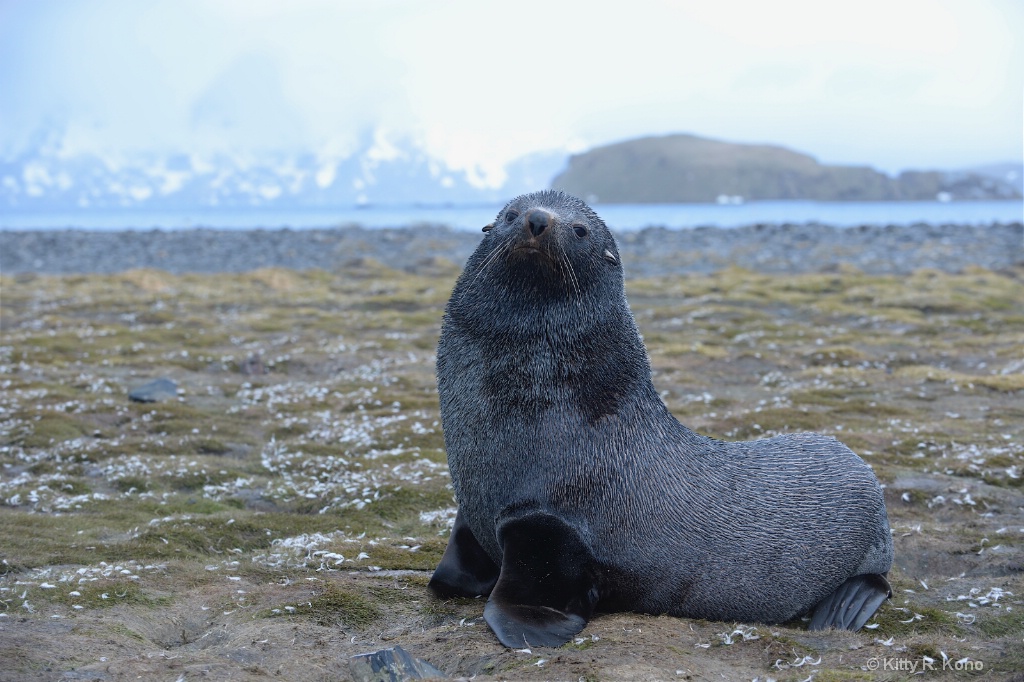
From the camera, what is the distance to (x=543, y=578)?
662cm

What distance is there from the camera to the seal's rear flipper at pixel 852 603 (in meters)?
7.43

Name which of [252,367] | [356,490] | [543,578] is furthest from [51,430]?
[543,578]

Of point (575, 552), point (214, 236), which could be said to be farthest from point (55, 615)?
point (214, 236)

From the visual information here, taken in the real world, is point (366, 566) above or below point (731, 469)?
below

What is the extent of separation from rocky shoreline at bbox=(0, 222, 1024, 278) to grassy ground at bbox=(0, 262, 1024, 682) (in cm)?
1828

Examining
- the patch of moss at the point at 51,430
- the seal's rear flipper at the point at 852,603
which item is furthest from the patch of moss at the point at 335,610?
the patch of moss at the point at 51,430

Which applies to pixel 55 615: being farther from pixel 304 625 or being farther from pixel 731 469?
pixel 731 469

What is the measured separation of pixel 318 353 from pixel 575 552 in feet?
49.2

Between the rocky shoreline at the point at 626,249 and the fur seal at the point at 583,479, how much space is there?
33972 mm

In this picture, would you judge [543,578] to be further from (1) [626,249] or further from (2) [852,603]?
(1) [626,249]

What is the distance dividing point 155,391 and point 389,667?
11.4 metres

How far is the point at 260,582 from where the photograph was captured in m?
7.94

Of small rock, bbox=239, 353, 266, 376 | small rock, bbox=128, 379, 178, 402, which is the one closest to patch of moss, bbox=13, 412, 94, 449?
small rock, bbox=128, 379, 178, 402

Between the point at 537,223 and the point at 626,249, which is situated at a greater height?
the point at 537,223
